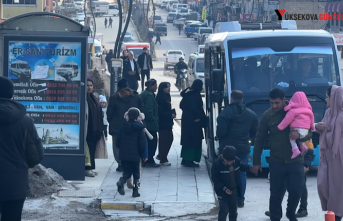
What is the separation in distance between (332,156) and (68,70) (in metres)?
4.55

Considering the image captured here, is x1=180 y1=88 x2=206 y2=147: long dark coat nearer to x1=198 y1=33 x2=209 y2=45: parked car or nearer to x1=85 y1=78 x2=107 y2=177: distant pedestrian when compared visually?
x1=85 y1=78 x2=107 y2=177: distant pedestrian

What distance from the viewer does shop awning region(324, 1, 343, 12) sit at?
5575 centimetres

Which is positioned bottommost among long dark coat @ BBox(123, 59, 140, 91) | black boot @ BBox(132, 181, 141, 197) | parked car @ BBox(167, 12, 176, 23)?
parked car @ BBox(167, 12, 176, 23)

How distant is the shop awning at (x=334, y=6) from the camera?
55750 millimetres

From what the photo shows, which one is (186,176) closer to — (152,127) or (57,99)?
(152,127)

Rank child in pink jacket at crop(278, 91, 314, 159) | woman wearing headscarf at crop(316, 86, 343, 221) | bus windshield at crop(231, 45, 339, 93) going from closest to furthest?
woman wearing headscarf at crop(316, 86, 343, 221), child in pink jacket at crop(278, 91, 314, 159), bus windshield at crop(231, 45, 339, 93)

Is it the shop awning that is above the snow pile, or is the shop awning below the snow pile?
above

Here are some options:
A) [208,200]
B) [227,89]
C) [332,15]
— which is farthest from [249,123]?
[332,15]

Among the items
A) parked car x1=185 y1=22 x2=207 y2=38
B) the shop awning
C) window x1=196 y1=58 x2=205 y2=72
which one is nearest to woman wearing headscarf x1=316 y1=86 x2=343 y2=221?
window x1=196 y1=58 x2=205 y2=72

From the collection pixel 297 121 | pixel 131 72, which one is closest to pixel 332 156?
pixel 297 121

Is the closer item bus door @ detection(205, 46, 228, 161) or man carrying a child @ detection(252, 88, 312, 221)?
man carrying a child @ detection(252, 88, 312, 221)

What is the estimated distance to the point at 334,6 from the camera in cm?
5684

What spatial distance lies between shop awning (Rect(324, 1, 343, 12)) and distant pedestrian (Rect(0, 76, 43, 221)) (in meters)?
53.5

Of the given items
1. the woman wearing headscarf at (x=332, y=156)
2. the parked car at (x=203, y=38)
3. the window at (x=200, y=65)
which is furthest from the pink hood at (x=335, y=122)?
the parked car at (x=203, y=38)
